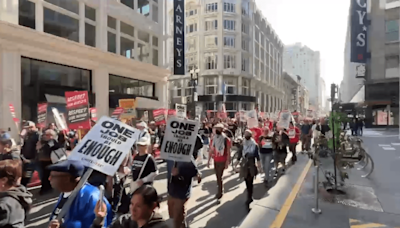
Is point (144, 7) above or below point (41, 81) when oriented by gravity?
above

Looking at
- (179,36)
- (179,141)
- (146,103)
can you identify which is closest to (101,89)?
(146,103)

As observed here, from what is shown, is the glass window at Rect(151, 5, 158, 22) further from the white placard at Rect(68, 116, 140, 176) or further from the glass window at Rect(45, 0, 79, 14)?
the white placard at Rect(68, 116, 140, 176)

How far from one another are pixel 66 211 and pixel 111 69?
63.5 ft

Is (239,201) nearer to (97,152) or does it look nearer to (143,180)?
(143,180)

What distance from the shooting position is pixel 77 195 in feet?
8.31

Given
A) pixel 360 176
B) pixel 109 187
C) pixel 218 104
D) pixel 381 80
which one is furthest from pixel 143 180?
pixel 218 104

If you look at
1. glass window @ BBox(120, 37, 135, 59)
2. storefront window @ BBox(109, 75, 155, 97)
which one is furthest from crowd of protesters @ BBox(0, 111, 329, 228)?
glass window @ BBox(120, 37, 135, 59)

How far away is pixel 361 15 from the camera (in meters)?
31.6

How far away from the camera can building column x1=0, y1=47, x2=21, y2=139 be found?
13805mm

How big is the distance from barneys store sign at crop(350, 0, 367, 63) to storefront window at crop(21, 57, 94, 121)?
94.0 ft

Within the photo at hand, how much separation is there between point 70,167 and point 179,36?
82.2 ft

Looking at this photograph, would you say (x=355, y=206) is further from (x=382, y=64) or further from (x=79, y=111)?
(x=382, y=64)

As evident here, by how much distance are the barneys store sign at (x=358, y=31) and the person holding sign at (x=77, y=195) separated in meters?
35.5

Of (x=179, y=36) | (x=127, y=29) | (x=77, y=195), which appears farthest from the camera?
(x=179, y=36)
